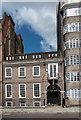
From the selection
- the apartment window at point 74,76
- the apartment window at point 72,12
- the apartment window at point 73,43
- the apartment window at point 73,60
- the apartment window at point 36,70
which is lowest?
the apartment window at point 74,76

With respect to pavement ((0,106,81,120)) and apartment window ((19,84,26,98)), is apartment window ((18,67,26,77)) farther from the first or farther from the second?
pavement ((0,106,81,120))


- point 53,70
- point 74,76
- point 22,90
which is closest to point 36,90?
point 22,90

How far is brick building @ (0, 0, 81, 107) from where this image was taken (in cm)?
2767

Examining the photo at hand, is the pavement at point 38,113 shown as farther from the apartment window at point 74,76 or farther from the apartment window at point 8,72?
the apartment window at point 8,72

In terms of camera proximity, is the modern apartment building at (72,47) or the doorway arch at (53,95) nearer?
the modern apartment building at (72,47)

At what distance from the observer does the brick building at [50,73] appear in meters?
27.7

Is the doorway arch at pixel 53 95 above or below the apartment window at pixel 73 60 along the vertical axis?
below

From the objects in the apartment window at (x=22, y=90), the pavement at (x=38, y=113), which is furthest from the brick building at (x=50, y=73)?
the pavement at (x=38, y=113)

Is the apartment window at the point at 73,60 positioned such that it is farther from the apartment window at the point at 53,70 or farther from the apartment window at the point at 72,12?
the apartment window at the point at 72,12

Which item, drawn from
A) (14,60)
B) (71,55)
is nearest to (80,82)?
(71,55)

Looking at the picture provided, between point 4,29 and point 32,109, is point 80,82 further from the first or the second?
point 4,29

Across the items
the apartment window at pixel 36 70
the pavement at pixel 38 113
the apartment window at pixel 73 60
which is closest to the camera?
the pavement at pixel 38 113

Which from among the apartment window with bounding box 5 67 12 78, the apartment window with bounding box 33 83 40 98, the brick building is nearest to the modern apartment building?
the brick building

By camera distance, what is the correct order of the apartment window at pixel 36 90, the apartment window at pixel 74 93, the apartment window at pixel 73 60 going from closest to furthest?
the apartment window at pixel 74 93 → the apartment window at pixel 73 60 → the apartment window at pixel 36 90
